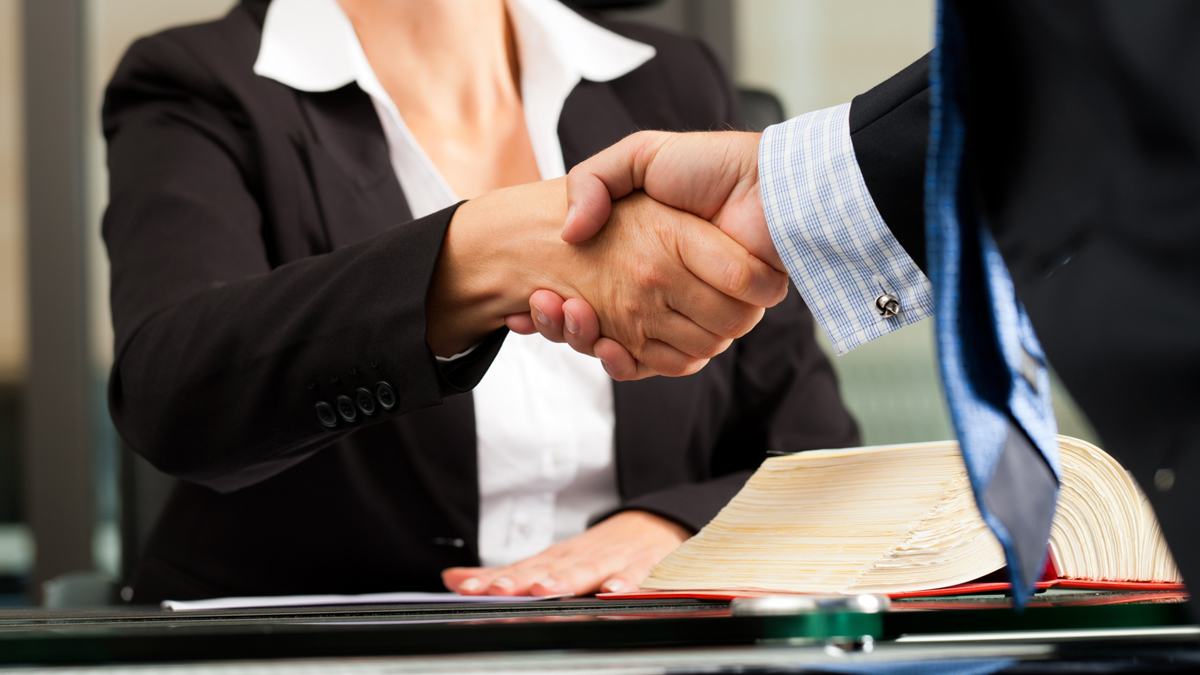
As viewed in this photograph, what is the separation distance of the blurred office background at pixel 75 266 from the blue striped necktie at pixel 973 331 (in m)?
1.55

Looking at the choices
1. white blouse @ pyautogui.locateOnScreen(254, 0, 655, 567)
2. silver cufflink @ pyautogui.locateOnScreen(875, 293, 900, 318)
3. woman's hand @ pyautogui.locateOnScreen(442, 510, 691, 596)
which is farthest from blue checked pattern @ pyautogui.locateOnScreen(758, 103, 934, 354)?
white blouse @ pyautogui.locateOnScreen(254, 0, 655, 567)

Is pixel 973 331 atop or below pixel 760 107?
below

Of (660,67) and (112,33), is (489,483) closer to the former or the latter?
(660,67)

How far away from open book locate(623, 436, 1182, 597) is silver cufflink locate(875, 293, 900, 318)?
9cm

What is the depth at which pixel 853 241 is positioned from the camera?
467mm

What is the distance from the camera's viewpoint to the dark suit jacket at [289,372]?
1.95 feet

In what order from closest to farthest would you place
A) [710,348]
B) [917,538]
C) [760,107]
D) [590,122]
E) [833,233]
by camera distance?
[917,538], [833,233], [710,348], [590,122], [760,107]

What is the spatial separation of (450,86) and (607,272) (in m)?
0.48

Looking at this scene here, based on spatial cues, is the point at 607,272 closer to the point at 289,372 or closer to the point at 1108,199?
the point at 289,372

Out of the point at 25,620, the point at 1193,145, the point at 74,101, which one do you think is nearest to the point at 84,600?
the point at 25,620

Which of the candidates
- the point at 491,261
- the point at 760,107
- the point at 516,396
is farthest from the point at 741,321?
the point at 760,107

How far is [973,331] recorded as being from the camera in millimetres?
250

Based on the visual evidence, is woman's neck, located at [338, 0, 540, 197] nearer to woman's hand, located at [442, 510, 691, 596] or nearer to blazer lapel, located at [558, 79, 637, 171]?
blazer lapel, located at [558, 79, 637, 171]

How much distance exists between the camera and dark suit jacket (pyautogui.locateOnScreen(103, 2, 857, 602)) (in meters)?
0.59
